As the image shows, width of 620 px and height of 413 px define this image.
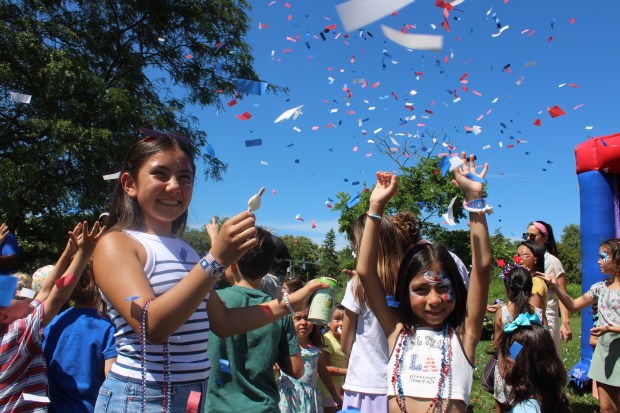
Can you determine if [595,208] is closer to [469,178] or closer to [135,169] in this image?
[469,178]

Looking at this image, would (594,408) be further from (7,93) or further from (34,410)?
(7,93)

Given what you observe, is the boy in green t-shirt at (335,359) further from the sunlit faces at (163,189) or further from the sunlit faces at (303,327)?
the sunlit faces at (163,189)

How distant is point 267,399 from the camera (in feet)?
8.21

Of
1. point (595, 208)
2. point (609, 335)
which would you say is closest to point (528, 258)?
point (609, 335)

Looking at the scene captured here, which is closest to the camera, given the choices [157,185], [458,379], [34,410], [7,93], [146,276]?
[146,276]

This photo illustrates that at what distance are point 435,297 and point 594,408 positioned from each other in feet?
14.6

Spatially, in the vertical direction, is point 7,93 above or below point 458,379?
above

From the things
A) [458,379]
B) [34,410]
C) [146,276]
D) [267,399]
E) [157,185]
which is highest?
[157,185]

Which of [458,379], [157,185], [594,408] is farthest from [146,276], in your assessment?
[594,408]

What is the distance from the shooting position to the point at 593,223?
6336 millimetres

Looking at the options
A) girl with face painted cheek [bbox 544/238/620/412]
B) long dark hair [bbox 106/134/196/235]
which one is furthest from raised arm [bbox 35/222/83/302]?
girl with face painted cheek [bbox 544/238/620/412]

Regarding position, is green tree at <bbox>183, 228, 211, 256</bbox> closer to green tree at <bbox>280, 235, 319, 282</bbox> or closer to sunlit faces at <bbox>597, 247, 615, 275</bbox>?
sunlit faces at <bbox>597, 247, 615, 275</bbox>

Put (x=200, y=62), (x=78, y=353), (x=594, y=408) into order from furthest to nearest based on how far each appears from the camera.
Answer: (x=200, y=62), (x=594, y=408), (x=78, y=353)

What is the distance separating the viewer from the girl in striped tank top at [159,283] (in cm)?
144
